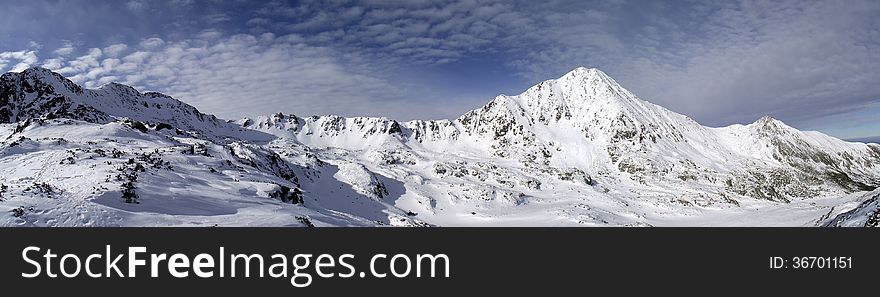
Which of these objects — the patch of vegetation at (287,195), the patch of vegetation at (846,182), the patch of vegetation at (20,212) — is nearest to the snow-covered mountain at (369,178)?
the patch of vegetation at (20,212)

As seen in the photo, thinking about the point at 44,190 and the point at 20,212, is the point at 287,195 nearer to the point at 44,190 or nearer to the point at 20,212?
the point at 44,190

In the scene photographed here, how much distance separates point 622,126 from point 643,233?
7740 inches

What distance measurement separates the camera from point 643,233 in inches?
637

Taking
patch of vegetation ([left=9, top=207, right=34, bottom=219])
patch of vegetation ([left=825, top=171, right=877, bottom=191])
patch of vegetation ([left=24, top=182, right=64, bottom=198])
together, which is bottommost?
patch of vegetation ([left=9, top=207, right=34, bottom=219])

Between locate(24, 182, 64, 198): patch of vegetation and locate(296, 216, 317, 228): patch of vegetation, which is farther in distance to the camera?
locate(296, 216, 317, 228): patch of vegetation

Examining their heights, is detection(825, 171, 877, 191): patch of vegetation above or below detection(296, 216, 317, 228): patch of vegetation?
above

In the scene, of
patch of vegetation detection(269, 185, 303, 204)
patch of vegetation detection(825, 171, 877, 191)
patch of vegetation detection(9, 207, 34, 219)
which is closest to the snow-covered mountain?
patch of vegetation detection(9, 207, 34, 219)

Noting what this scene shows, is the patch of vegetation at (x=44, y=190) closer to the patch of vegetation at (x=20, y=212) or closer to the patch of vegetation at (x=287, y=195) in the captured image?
the patch of vegetation at (x=20, y=212)

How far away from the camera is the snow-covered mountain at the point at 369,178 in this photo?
29219mm

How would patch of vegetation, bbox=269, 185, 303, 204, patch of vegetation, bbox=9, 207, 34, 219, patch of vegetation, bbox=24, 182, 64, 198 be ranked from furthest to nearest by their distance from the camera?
1. patch of vegetation, bbox=269, 185, 303, 204
2. patch of vegetation, bbox=24, 182, 64, 198
3. patch of vegetation, bbox=9, 207, 34, 219

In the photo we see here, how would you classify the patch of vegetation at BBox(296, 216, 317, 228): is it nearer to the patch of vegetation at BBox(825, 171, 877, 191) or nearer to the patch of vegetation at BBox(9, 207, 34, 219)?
the patch of vegetation at BBox(9, 207, 34, 219)

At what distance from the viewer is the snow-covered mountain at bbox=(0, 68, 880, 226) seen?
29.2 metres

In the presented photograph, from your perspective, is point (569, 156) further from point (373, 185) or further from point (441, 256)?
point (441, 256)

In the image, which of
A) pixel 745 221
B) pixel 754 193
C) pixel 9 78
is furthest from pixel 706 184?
pixel 9 78
